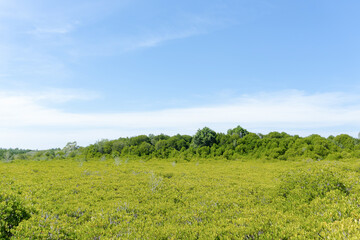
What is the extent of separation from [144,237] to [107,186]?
25.2 ft

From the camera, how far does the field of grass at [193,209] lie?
22.4 ft

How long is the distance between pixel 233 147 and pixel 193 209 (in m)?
38.1

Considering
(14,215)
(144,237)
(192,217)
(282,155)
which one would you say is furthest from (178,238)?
(282,155)

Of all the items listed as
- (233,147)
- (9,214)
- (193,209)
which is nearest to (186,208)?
(193,209)

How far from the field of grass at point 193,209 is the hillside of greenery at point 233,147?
24.0m

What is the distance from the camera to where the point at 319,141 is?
3712 centimetres

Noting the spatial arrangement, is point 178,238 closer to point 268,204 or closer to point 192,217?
point 192,217

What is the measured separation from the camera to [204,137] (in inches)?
2048

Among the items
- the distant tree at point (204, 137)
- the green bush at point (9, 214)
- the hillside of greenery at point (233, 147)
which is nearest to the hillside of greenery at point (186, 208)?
the green bush at point (9, 214)

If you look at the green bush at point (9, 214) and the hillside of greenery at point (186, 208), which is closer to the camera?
the green bush at point (9, 214)

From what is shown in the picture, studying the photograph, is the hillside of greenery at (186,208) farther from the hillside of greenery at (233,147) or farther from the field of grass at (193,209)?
the hillside of greenery at (233,147)

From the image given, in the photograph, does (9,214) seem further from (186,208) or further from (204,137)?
(204,137)

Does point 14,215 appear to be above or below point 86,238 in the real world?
above

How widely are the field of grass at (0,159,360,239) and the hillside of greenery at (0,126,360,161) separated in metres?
24.0
